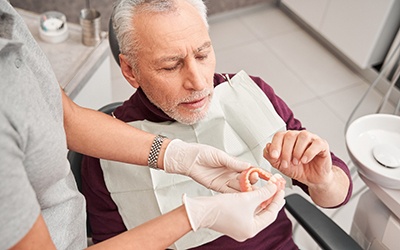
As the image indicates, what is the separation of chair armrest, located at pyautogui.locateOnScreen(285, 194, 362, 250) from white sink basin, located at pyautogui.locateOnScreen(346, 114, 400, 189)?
170 millimetres

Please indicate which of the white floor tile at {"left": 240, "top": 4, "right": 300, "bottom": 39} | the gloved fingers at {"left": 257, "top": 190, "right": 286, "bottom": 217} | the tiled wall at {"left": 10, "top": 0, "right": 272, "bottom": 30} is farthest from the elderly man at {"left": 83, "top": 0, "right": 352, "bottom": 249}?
the white floor tile at {"left": 240, "top": 4, "right": 300, "bottom": 39}

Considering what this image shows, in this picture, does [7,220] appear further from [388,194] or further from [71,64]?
[71,64]

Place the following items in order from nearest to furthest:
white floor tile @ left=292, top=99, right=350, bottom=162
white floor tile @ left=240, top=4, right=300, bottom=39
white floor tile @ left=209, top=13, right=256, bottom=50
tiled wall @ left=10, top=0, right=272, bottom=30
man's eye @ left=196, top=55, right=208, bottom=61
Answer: man's eye @ left=196, top=55, right=208, bottom=61 < white floor tile @ left=292, top=99, right=350, bottom=162 < tiled wall @ left=10, top=0, right=272, bottom=30 < white floor tile @ left=209, top=13, right=256, bottom=50 < white floor tile @ left=240, top=4, right=300, bottom=39

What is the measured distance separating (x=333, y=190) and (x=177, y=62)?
1.76 feet

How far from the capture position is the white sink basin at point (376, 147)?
46.7 inches

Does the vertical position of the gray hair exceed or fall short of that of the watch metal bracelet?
it exceeds it

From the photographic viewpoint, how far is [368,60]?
8.99 feet

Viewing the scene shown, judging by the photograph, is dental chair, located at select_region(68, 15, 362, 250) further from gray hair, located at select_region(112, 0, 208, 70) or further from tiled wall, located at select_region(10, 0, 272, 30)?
tiled wall, located at select_region(10, 0, 272, 30)

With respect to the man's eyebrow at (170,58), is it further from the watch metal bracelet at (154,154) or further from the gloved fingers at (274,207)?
the gloved fingers at (274,207)

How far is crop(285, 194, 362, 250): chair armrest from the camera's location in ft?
4.03

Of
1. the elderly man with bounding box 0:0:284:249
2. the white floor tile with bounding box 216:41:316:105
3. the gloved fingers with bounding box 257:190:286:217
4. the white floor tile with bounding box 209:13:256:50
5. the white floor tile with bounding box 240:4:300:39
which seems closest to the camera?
the elderly man with bounding box 0:0:284:249

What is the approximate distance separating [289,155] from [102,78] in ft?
3.54

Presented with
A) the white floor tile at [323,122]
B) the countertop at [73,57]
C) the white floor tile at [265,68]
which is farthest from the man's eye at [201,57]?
the white floor tile at [265,68]

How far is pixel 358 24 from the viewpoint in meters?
2.68
